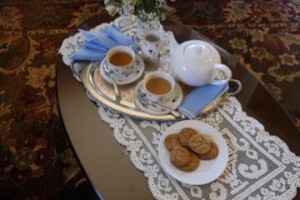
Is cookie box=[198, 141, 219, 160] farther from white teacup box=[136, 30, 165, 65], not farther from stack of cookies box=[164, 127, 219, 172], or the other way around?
white teacup box=[136, 30, 165, 65]

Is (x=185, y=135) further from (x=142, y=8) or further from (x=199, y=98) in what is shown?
(x=142, y=8)

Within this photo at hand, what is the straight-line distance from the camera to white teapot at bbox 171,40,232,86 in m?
0.89

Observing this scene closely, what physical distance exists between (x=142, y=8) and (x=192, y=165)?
17.3 inches

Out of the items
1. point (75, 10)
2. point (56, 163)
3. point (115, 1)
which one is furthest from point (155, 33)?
point (75, 10)

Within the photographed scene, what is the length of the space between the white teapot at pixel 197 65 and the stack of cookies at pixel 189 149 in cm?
17

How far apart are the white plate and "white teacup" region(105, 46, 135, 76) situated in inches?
8.7

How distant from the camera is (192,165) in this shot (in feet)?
2.60

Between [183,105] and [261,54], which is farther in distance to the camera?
[261,54]

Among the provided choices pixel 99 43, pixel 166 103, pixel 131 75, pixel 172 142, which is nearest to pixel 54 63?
pixel 99 43

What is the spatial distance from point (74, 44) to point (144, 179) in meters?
0.53

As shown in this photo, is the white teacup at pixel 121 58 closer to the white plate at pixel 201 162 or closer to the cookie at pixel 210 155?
the white plate at pixel 201 162

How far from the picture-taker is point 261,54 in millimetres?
1719

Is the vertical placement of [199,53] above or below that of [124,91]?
above

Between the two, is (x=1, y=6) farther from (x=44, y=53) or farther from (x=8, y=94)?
(x=8, y=94)
